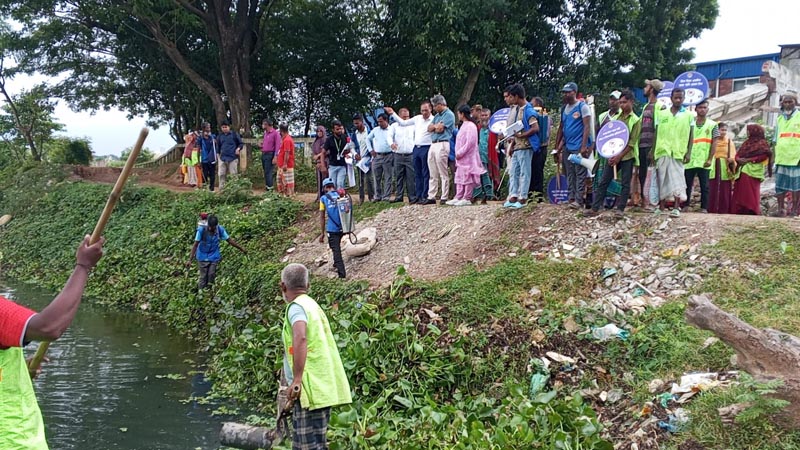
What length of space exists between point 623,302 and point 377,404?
2.92 metres

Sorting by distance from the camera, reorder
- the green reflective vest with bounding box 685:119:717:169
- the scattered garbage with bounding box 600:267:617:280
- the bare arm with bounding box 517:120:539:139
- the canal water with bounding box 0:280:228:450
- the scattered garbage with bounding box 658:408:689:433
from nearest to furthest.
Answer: the scattered garbage with bounding box 658:408:689:433 < the canal water with bounding box 0:280:228:450 < the scattered garbage with bounding box 600:267:617:280 < the bare arm with bounding box 517:120:539:139 < the green reflective vest with bounding box 685:119:717:169

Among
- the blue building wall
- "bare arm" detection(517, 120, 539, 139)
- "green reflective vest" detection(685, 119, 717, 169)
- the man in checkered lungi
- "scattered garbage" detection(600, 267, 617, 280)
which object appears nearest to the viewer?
the man in checkered lungi

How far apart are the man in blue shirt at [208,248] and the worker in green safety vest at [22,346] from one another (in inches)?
336

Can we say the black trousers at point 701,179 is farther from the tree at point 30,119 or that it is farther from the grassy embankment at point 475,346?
the tree at point 30,119

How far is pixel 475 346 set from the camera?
685 centimetres

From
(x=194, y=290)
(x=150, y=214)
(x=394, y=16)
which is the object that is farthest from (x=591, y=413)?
(x=394, y=16)

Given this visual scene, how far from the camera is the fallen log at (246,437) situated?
18.9ft

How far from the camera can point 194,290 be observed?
1217cm

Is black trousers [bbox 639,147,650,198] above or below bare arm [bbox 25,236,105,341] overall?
above

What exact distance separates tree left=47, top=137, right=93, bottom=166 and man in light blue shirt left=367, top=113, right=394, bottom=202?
843 inches

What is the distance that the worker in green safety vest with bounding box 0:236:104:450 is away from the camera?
2.56 metres

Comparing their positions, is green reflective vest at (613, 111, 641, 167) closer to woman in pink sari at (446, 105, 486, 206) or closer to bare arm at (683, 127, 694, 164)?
bare arm at (683, 127, 694, 164)

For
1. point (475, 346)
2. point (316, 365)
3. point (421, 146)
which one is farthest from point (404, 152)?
point (316, 365)


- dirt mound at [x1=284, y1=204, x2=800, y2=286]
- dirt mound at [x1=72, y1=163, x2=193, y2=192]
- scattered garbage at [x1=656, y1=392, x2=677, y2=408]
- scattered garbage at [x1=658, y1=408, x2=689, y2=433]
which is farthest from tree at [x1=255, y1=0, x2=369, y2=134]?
scattered garbage at [x1=658, y1=408, x2=689, y2=433]
